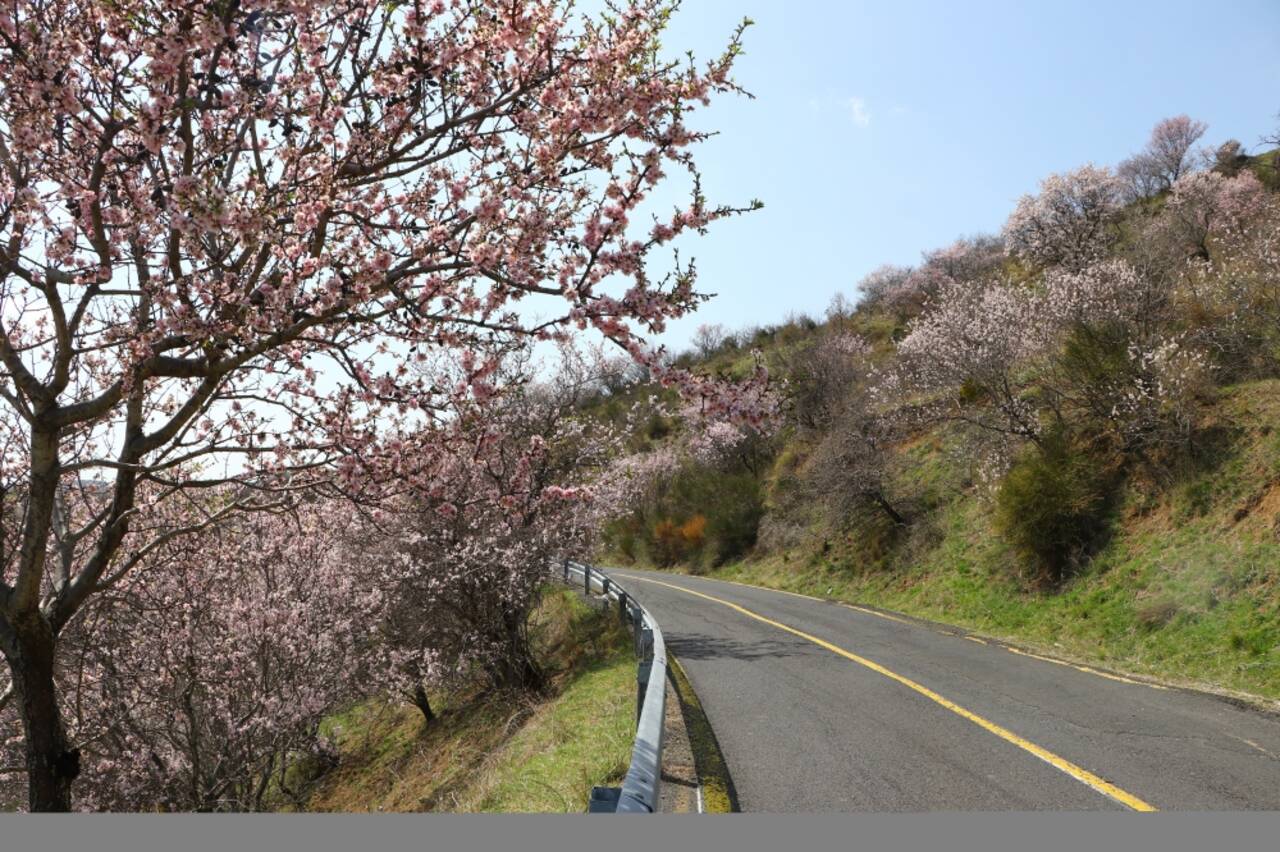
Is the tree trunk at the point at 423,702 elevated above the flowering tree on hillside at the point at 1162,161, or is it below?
below

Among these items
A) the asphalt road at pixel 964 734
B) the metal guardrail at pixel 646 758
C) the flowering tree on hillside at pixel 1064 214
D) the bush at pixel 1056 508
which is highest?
the flowering tree on hillside at pixel 1064 214

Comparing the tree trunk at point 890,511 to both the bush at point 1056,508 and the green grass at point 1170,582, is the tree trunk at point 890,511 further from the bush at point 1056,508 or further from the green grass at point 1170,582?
the bush at point 1056,508

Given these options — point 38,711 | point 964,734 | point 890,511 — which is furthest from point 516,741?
point 890,511

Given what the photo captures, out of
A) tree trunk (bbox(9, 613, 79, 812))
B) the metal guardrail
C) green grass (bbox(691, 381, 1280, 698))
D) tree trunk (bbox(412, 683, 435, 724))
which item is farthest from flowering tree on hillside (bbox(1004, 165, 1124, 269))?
tree trunk (bbox(9, 613, 79, 812))

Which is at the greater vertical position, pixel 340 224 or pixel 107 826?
pixel 340 224

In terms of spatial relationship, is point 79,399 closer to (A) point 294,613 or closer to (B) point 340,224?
(B) point 340,224

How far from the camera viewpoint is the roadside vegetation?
13250 millimetres

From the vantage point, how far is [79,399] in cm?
741

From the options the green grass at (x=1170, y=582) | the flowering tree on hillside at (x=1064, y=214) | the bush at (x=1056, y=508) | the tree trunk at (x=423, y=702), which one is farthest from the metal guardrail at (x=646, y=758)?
the flowering tree on hillside at (x=1064, y=214)

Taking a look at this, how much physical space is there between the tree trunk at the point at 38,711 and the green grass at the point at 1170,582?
11926mm

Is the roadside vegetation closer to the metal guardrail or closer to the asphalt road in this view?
the metal guardrail

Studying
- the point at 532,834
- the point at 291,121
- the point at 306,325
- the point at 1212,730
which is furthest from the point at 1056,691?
the point at 291,121

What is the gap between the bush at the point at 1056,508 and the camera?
17078mm

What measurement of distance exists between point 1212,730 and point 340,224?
8719mm
